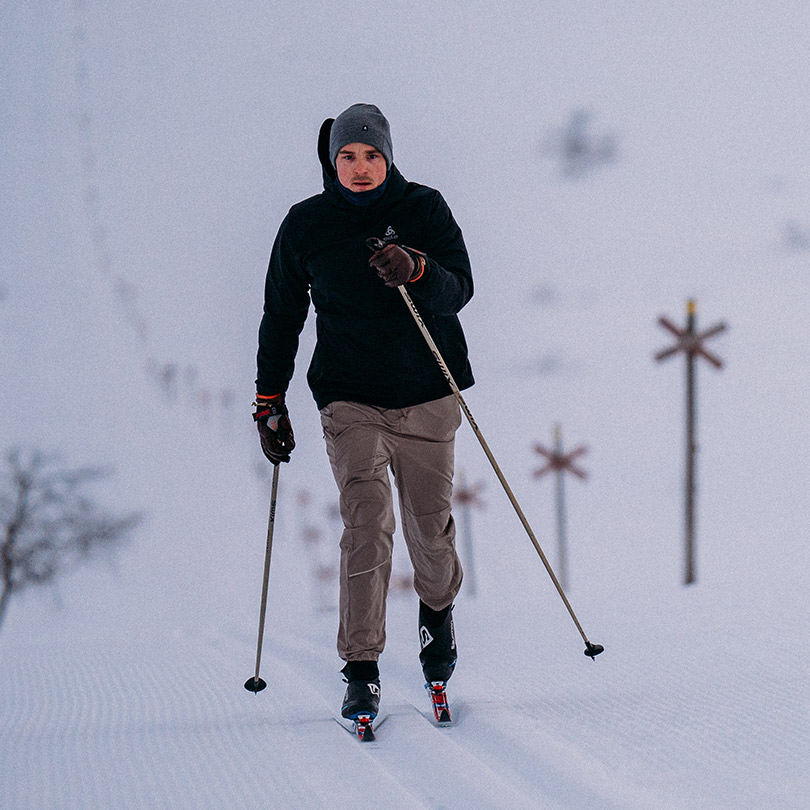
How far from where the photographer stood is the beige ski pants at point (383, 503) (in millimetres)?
1957

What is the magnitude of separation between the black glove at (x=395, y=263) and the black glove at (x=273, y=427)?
22.5 inches

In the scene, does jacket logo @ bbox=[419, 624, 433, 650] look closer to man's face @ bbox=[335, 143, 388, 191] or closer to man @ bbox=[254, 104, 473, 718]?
man @ bbox=[254, 104, 473, 718]

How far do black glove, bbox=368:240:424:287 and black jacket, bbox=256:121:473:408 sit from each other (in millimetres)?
177

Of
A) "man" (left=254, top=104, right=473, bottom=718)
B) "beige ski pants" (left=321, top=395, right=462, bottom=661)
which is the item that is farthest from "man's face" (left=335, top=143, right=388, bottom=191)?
"beige ski pants" (left=321, top=395, right=462, bottom=661)

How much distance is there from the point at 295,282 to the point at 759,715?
1.57m

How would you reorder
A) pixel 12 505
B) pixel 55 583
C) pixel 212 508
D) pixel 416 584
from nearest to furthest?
1. pixel 416 584
2. pixel 12 505
3. pixel 55 583
4. pixel 212 508

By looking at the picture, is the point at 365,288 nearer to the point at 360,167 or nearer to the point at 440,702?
the point at 360,167

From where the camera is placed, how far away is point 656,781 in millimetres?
1490

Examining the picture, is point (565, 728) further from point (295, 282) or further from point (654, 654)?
point (295, 282)

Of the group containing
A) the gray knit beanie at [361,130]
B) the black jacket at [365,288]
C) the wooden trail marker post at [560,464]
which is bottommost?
the wooden trail marker post at [560,464]

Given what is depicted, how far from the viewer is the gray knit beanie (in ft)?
6.40

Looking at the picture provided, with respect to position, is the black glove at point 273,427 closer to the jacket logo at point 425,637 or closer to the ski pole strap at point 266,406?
the ski pole strap at point 266,406

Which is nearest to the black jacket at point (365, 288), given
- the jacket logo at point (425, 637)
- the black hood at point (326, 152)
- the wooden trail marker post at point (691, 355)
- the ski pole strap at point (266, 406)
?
the black hood at point (326, 152)

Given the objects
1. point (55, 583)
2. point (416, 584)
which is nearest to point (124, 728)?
point (416, 584)
